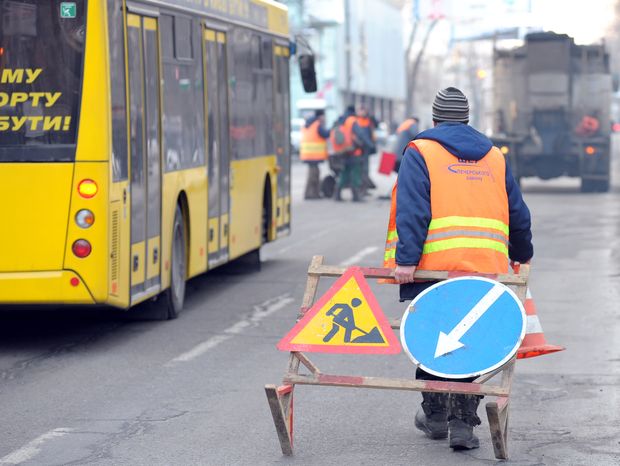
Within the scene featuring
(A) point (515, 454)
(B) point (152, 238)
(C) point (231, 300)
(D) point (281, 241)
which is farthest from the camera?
(D) point (281, 241)

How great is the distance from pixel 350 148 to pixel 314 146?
0.93 metres

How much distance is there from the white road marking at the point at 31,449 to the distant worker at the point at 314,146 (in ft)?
71.6

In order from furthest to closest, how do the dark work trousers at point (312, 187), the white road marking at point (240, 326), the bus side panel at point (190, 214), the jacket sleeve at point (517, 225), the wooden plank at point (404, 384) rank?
1. the dark work trousers at point (312, 187)
2. the bus side panel at point (190, 214)
3. the white road marking at point (240, 326)
4. the jacket sleeve at point (517, 225)
5. the wooden plank at point (404, 384)

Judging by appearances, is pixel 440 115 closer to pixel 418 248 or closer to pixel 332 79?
pixel 418 248

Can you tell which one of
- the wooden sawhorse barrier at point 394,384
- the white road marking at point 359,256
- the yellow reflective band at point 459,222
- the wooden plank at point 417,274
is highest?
the yellow reflective band at point 459,222

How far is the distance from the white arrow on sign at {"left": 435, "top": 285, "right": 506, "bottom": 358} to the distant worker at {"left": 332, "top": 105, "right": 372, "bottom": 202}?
22.0m

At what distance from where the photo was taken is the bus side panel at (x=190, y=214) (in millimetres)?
11828

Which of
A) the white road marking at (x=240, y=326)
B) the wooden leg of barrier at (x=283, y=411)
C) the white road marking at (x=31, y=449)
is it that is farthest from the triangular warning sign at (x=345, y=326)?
the white road marking at (x=240, y=326)

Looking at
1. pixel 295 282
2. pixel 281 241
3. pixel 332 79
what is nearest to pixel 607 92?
pixel 281 241

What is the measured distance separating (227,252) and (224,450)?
23.4 feet

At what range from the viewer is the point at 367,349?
6.79m

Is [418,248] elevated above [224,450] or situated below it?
above

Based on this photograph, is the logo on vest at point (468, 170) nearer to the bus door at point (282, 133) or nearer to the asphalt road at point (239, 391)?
the asphalt road at point (239, 391)

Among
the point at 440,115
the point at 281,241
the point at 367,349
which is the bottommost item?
the point at 281,241
